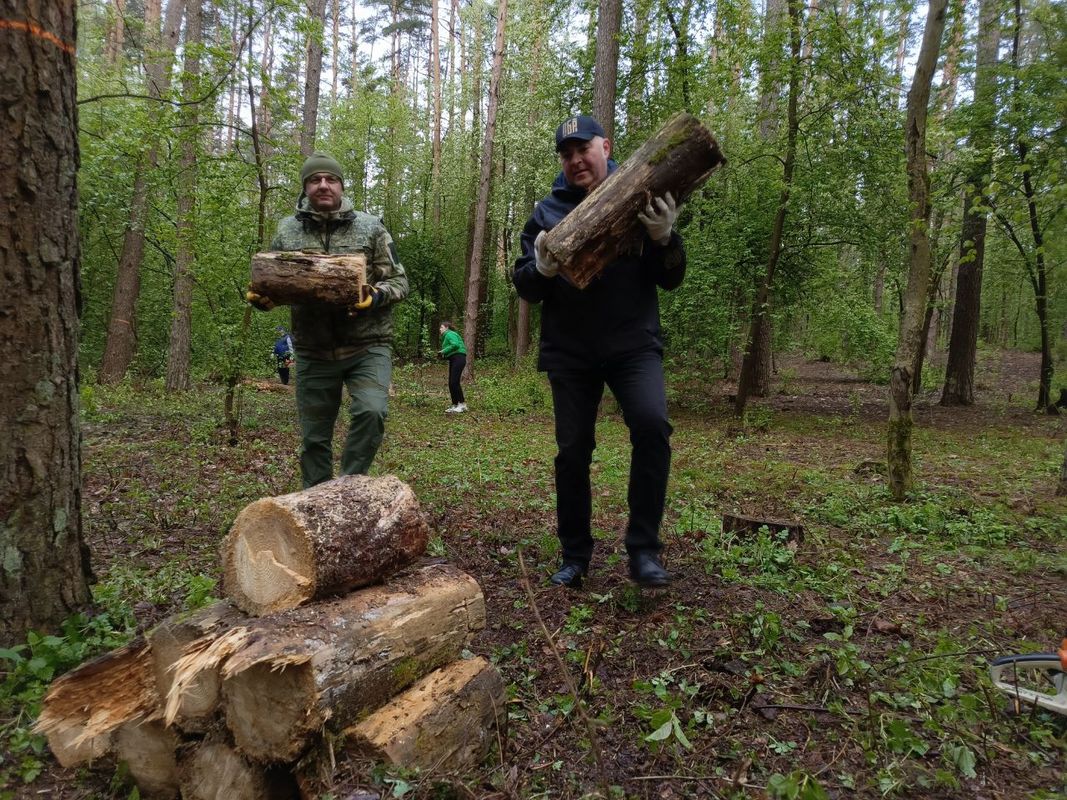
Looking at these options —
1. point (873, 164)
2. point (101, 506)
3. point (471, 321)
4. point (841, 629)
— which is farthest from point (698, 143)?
point (471, 321)

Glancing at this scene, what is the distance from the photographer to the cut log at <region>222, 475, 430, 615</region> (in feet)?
7.18

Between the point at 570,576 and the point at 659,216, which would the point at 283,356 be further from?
the point at 659,216

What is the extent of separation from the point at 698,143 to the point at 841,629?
7.79ft

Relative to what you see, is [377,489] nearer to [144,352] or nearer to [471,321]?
[471,321]

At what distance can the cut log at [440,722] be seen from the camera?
1.88 m

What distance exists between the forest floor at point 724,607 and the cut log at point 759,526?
0.30 feet

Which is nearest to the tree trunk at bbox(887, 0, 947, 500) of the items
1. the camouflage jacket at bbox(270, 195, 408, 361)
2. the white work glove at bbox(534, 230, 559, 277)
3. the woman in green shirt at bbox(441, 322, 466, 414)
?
the white work glove at bbox(534, 230, 559, 277)

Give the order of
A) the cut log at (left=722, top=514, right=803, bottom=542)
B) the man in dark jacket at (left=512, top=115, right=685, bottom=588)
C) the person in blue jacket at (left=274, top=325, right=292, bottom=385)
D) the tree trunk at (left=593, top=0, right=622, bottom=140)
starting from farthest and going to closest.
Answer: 1. the person in blue jacket at (left=274, top=325, right=292, bottom=385)
2. the tree trunk at (left=593, top=0, right=622, bottom=140)
3. the cut log at (left=722, top=514, right=803, bottom=542)
4. the man in dark jacket at (left=512, top=115, right=685, bottom=588)

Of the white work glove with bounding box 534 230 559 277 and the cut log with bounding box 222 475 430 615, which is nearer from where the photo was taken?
the cut log with bounding box 222 475 430 615

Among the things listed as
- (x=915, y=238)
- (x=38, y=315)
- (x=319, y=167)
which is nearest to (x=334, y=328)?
(x=319, y=167)

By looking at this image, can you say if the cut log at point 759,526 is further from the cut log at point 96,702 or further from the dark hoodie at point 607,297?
the cut log at point 96,702

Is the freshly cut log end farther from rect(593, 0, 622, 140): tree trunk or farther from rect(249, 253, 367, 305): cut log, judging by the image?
rect(593, 0, 622, 140): tree trunk

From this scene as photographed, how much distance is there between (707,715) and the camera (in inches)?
87.1

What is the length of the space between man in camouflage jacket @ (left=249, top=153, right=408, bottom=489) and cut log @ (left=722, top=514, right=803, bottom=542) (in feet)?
8.03
